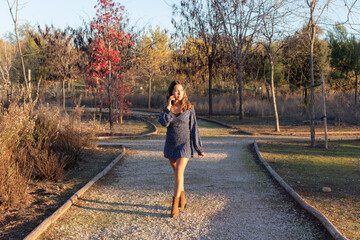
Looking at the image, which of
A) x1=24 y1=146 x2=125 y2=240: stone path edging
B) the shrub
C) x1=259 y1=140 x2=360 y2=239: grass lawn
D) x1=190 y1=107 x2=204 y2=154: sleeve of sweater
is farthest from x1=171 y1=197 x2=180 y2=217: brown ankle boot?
the shrub

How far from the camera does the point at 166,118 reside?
5.48m

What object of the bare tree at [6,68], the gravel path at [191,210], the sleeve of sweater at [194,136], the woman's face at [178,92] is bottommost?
the gravel path at [191,210]

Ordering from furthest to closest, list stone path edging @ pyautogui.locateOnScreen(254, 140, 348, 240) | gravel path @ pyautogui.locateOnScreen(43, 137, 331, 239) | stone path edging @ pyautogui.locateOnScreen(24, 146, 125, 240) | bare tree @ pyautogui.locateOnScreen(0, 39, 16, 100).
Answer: bare tree @ pyautogui.locateOnScreen(0, 39, 16, 100) < gravel path @ pyautogui.locateOnScreen(43, 137, 331, 239) < stone path edging @ pyautogui.locateOnScreen(24, 146, 125, 240) < stone path edging @ pyautogui.locateOnScreen(254, 140, 348, 240)

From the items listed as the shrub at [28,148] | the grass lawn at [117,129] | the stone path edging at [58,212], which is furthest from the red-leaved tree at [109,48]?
the stone path edging at [58,212]

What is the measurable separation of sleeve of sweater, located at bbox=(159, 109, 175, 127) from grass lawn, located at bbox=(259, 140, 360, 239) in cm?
264

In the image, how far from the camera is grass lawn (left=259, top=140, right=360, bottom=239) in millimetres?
5395

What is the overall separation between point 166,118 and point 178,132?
31cm

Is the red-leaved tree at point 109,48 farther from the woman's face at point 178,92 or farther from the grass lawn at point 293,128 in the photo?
the woman's face at point 178,92

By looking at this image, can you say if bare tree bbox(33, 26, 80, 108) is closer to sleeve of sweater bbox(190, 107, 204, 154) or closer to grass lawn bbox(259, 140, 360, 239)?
grass lawn bbox(259, 140, 360, 239)

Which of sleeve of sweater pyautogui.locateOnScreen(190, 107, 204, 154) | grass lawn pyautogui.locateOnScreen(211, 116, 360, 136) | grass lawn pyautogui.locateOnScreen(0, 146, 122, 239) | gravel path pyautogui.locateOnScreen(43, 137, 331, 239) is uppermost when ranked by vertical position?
sleeve of sweater pyautogui.locateOnScreen(190, 107, 204, 154)

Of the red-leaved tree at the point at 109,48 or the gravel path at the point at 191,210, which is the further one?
the red-leaved tree at the point at 109,48

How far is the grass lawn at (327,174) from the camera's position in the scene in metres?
5.39

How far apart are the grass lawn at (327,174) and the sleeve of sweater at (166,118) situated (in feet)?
8.67

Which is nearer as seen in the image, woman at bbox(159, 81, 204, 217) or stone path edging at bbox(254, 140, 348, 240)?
stone path edging at bbox(254, 140, 348, 240)
